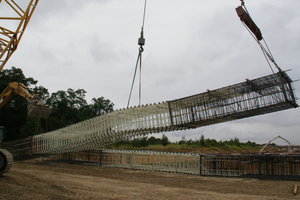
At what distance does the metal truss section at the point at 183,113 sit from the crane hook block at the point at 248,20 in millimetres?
2941

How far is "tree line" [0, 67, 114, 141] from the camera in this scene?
58406 mm

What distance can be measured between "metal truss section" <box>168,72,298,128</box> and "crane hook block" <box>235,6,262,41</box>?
9.60ft

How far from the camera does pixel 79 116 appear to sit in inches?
2995

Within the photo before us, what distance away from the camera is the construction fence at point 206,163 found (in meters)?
18.2

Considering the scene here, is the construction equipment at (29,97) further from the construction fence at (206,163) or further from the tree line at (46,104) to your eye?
the tree line at (46,104)

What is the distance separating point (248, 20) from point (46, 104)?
2884 inches

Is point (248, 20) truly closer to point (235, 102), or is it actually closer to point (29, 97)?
point (235, 102)

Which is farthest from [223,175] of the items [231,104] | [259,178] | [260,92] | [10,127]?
[10,127]

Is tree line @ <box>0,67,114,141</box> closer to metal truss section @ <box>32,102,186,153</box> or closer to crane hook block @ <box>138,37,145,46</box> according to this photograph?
metal truss section @ <box>32,102,186,153</box>

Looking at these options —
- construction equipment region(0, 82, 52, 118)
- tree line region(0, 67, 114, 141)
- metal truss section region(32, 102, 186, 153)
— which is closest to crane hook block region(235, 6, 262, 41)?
metal truss section region(32, 102, 186, 153)

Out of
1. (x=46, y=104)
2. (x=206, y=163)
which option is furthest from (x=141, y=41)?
(x=46, y=104)

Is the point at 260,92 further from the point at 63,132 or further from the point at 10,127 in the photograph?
the point at 10,127

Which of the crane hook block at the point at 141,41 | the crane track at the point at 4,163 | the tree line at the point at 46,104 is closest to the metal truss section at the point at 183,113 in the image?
the crane hook block at the point at 141,41

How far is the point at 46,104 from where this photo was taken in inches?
3007
